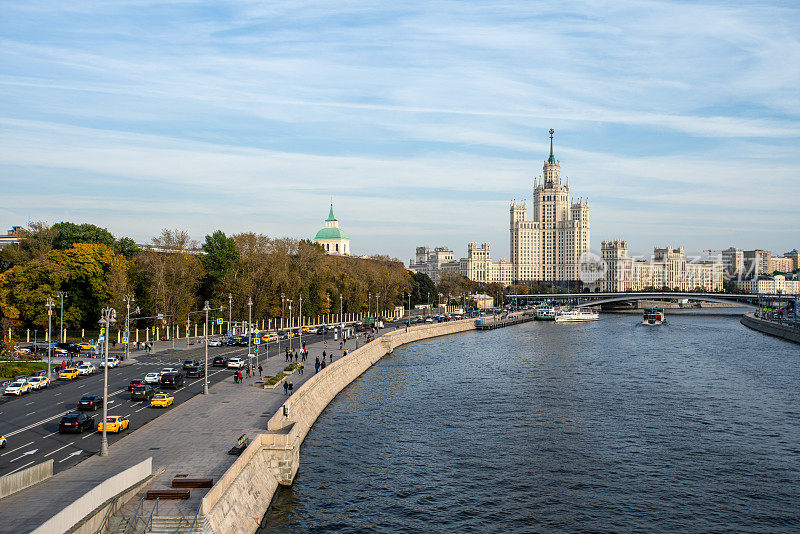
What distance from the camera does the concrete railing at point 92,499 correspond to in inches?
766

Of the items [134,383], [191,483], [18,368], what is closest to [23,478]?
[191,483]

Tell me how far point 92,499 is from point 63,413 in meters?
21.0

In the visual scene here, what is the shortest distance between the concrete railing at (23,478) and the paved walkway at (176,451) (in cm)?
23

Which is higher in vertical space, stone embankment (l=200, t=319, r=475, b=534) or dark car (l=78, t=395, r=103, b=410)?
dark car (l=78, t=395, r=103, b=410)

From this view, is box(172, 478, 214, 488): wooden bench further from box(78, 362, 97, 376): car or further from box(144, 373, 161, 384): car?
box(78, 362, 97, 376): car

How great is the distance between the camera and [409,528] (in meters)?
29.0

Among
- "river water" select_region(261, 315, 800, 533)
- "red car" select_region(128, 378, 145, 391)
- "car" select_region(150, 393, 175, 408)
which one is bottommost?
"river water" select_region(261, 315, 800, 533)

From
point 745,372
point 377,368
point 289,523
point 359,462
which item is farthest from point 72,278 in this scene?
point 745,372

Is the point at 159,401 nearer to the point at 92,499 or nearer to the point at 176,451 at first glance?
the point at 176,451

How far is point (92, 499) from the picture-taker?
71.6ft

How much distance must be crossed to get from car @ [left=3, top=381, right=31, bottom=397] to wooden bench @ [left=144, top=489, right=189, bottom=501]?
27.4 metres

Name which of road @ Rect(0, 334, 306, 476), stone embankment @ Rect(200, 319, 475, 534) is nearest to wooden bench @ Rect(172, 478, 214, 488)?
stone embankment @ Rect(200, 319, 475, 534)

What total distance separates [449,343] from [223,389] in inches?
2492

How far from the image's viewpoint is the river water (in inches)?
1184
